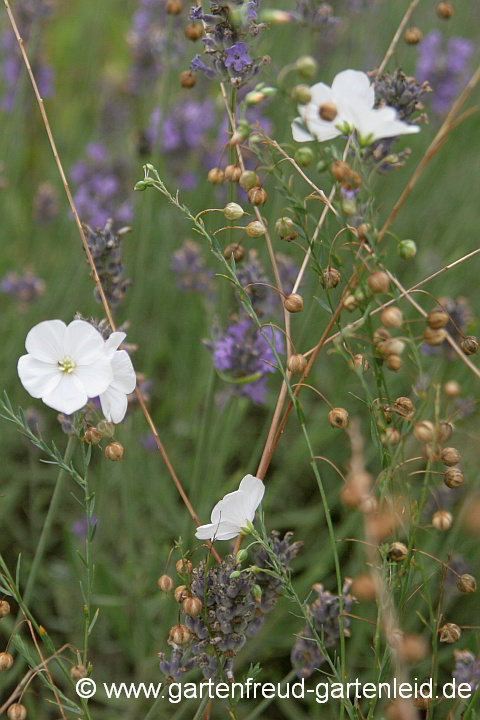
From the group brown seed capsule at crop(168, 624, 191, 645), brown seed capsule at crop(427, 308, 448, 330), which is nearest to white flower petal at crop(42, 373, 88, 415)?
brown seed capsule at crop(168, 624, 191, 645)

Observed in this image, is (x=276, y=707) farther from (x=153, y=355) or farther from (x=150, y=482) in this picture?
(x=153, y=355)

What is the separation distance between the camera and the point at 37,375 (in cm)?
89

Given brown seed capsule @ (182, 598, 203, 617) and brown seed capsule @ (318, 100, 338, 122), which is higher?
brown seed capsule @ (318, 100, 338, 122)

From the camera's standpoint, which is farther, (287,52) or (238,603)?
(287,52)

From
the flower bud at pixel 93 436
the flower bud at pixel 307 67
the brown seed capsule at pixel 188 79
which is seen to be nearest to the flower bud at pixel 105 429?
the flower bud at pixel 93 436

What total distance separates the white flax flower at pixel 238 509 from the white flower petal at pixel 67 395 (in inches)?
8.4

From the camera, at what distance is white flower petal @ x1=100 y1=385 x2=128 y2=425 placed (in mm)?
897

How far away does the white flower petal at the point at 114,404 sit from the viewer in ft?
2.94

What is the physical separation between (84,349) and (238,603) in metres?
0.38

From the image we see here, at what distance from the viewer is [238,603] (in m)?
0.92

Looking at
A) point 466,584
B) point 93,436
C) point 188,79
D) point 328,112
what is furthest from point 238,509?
point 188,79

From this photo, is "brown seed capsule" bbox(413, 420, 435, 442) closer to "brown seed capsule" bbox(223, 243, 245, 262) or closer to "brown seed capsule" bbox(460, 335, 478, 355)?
"brown seed capsule" bbox(460, 335, 478, 355)

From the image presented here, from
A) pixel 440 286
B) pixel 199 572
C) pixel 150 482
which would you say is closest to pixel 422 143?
pixel 440 286

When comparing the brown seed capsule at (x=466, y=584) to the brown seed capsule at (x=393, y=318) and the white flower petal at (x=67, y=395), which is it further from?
the white flower petal at (x=67, y=395)
